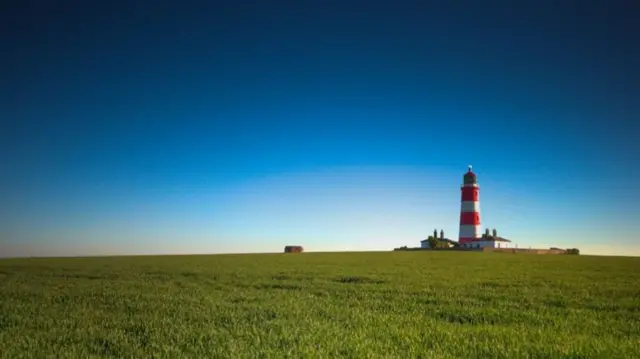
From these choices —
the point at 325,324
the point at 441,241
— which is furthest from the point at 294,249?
the point at 325,324

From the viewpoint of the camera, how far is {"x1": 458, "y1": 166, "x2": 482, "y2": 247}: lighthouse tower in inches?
3637

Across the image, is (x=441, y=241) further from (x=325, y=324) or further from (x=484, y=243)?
(x=325, y=324)

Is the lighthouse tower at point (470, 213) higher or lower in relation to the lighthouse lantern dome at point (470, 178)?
lower

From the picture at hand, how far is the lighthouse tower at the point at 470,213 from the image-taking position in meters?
92.4

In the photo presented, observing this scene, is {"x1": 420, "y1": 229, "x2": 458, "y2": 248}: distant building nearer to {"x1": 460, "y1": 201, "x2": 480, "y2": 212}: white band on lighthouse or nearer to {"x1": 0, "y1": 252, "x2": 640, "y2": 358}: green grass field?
{"x1": 460, "y1": 201, "x2": 480, "y2": 212}: white band on lighthouse

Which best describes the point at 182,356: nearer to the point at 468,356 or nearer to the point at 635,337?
the point at 468,356

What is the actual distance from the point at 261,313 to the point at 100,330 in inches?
158

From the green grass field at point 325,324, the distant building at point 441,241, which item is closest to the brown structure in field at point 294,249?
the distant building at point 441,241

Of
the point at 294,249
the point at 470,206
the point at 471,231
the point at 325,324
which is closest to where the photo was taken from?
the point at 325,324

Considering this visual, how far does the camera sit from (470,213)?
304ft

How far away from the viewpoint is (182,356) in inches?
317

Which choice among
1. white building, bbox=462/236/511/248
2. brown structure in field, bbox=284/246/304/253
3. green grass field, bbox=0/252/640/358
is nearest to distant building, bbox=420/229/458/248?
white building, bbox=462/236/511/248

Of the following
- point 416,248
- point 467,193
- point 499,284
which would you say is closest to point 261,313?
point 499,284

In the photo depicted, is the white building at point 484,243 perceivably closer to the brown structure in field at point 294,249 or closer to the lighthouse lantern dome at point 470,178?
the lighthouse lantern dome at point 470,178
